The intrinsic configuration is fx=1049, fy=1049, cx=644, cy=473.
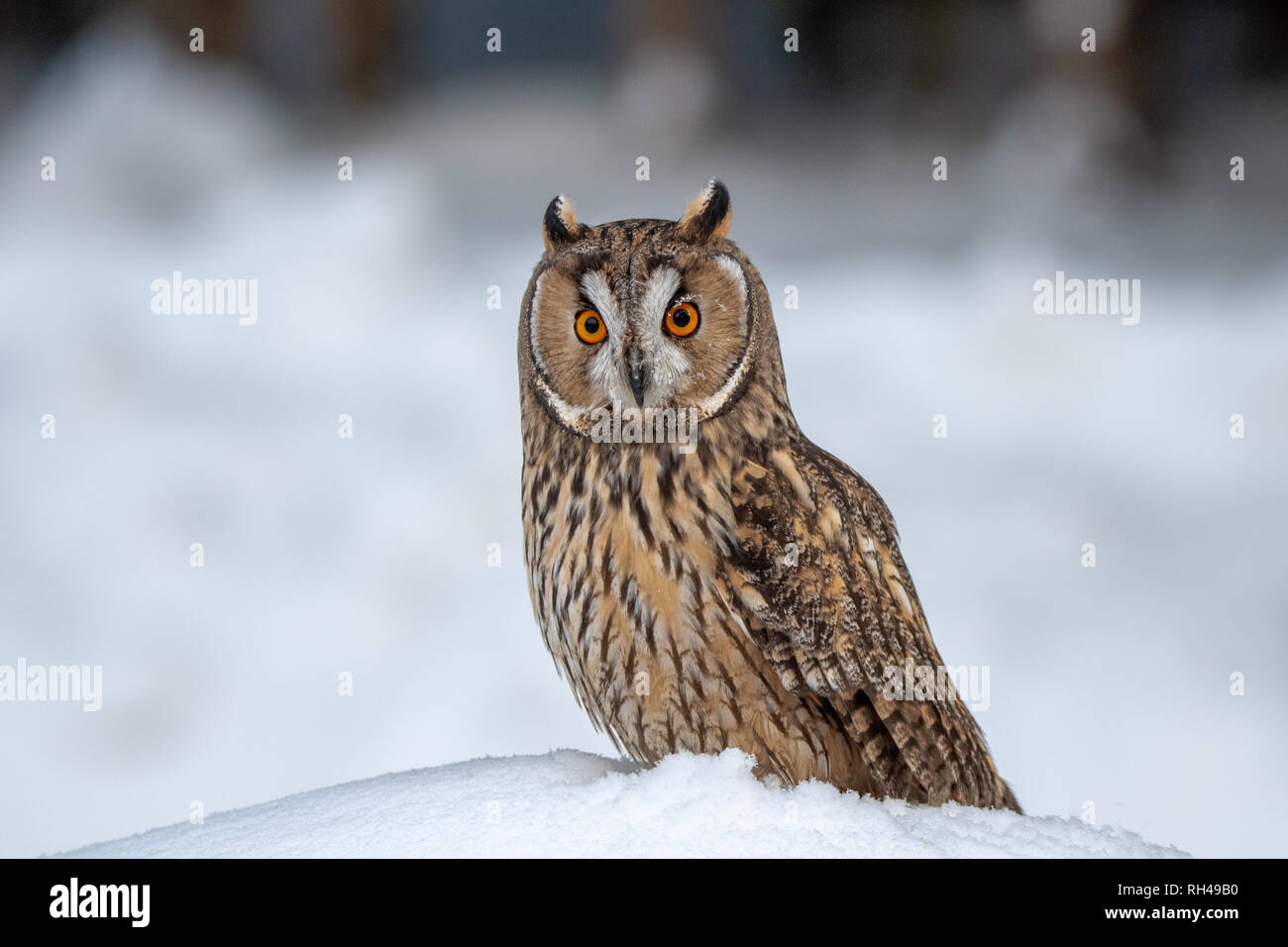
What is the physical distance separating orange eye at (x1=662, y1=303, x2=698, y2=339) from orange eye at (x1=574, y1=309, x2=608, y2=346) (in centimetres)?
7

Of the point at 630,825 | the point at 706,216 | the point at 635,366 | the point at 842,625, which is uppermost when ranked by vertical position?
the point at 706,216

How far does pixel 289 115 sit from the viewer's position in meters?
2.56

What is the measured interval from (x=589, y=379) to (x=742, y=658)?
1.21 ft

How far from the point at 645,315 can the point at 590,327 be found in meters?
0.09

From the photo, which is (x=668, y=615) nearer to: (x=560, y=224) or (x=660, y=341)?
(x=660, y=341)

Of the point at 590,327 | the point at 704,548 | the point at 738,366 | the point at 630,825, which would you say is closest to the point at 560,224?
the point at 590,327

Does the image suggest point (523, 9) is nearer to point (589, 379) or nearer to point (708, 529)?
point (589, 379)

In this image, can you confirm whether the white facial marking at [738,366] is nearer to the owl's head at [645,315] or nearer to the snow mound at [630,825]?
the owl's head at [645,315]

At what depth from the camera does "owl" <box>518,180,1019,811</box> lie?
3.91ft

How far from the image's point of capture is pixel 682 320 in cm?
120

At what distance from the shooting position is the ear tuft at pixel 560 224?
124 centimetres

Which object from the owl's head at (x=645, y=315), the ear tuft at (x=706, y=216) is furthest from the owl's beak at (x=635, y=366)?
the ear tuft at (x=706, y=216)

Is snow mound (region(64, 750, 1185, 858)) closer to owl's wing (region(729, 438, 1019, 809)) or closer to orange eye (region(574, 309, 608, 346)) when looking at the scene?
owl's wing (region(729, 438, 1019, 809))

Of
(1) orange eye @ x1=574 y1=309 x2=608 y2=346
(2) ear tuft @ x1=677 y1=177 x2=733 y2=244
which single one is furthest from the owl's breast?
(2) ear tuft @ x1=677 y1=177 x2=733 y2=244
